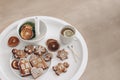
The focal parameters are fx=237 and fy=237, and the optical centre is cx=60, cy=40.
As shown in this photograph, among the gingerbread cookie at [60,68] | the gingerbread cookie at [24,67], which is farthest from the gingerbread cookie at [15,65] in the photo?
the gingerbread cookie at [60,68]

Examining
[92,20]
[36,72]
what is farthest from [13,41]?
[92,20]

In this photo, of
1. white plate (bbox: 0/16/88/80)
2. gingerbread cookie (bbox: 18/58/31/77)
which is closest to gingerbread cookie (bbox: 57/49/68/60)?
white plate (bbox: 0/16/88/80)

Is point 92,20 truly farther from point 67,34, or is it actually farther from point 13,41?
point 13,41

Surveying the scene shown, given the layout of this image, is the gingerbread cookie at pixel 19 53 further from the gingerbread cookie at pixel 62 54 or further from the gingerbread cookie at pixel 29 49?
the gingerbread cookie at pixel 62 54

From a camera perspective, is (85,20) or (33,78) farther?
(85,20)

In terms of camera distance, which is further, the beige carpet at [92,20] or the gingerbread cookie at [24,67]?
the beige carpet at [92,20]

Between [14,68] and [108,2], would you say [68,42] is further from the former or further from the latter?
[108,2]

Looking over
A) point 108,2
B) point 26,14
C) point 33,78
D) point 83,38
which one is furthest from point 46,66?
point 108,2
